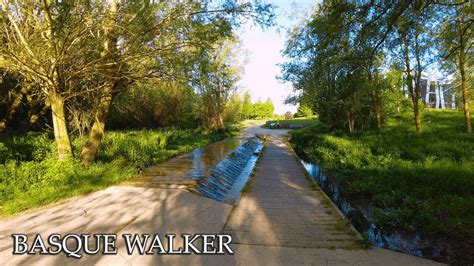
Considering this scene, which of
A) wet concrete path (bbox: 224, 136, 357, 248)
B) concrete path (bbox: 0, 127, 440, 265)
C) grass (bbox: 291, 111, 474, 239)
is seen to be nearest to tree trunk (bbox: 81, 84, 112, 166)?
concrete path (bbox: 0, 127, 440, 265)

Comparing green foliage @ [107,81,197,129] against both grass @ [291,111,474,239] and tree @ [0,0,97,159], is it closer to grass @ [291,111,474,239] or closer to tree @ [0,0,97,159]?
grass @ [291,111,474,239]

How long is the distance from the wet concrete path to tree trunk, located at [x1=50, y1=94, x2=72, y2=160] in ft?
17.9

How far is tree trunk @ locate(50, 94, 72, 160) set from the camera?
8.67 meters

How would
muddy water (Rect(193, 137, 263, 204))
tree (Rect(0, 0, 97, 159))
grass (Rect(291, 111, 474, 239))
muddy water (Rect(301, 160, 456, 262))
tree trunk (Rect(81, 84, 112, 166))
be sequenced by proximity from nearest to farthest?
muddy water (Rect(301, 160, 456, 262)) < grass (Rect(291, 111, 474, 239)) < tree (Rect(0, 0, 97, 159)) < muddy water (Rect(193, 137, 263, 204)) < tree trunk (Rect(81, 84, 112, 166))

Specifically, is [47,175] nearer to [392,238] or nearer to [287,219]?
[287,219]

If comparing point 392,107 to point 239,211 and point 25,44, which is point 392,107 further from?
point 25,44

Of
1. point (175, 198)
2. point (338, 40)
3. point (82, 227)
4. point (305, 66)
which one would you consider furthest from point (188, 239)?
point (305, 66)

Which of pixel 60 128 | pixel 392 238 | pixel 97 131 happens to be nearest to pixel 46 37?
pixel 60 128

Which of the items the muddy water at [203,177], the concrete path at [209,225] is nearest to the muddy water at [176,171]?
the muddy water at [203,177]

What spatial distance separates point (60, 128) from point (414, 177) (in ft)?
33.8

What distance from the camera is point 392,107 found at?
23.6 metres

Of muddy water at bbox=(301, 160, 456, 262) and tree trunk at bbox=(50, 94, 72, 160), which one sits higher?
tree trunk at bbox=(50, 94, 72, 160)

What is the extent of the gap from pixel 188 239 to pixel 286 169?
7.71 m

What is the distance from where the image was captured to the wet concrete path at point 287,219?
190 inches
